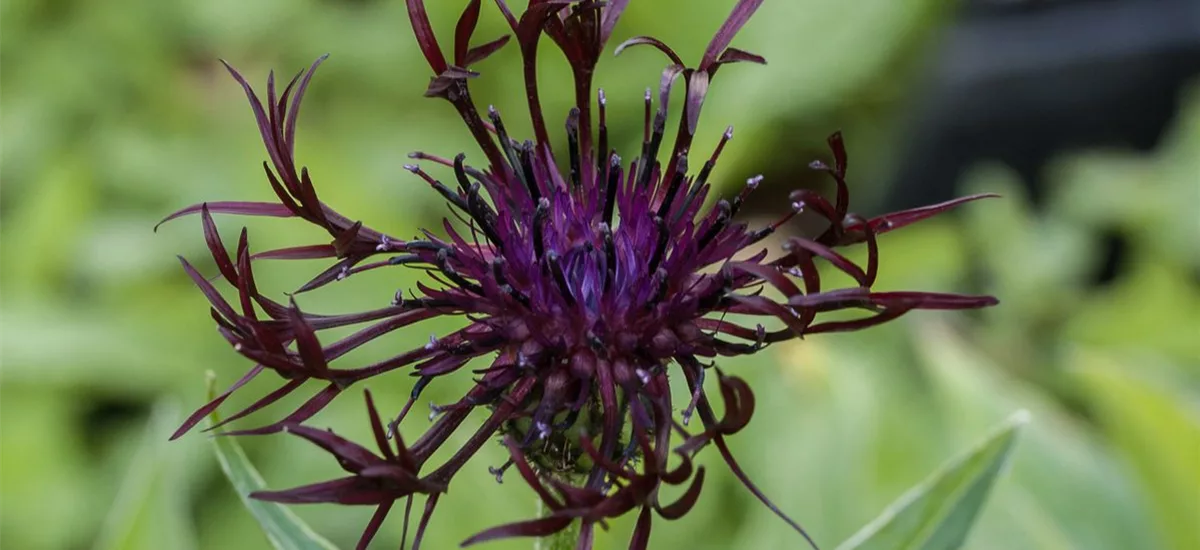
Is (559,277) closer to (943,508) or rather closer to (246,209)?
(246,209)

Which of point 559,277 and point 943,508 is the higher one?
point 559,277

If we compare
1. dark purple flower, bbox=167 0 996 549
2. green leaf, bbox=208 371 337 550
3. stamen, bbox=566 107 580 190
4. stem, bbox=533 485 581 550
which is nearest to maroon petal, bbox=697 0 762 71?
dark purple flower, bbox=167 0 996 549

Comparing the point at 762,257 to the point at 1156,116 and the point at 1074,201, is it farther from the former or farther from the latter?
the point at 1156,116

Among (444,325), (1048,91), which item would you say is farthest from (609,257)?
(1048,91)

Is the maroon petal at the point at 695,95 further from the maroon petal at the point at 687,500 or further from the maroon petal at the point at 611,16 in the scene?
the maroon petal at the point at 687,500

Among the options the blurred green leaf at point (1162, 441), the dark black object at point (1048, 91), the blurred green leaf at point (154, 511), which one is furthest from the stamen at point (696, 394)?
the dark black object at point (1048, 91)

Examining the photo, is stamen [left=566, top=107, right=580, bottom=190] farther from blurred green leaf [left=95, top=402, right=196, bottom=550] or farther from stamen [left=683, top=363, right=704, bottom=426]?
blurred green leaf [left=95, top=402, right=196, bottom=550]
